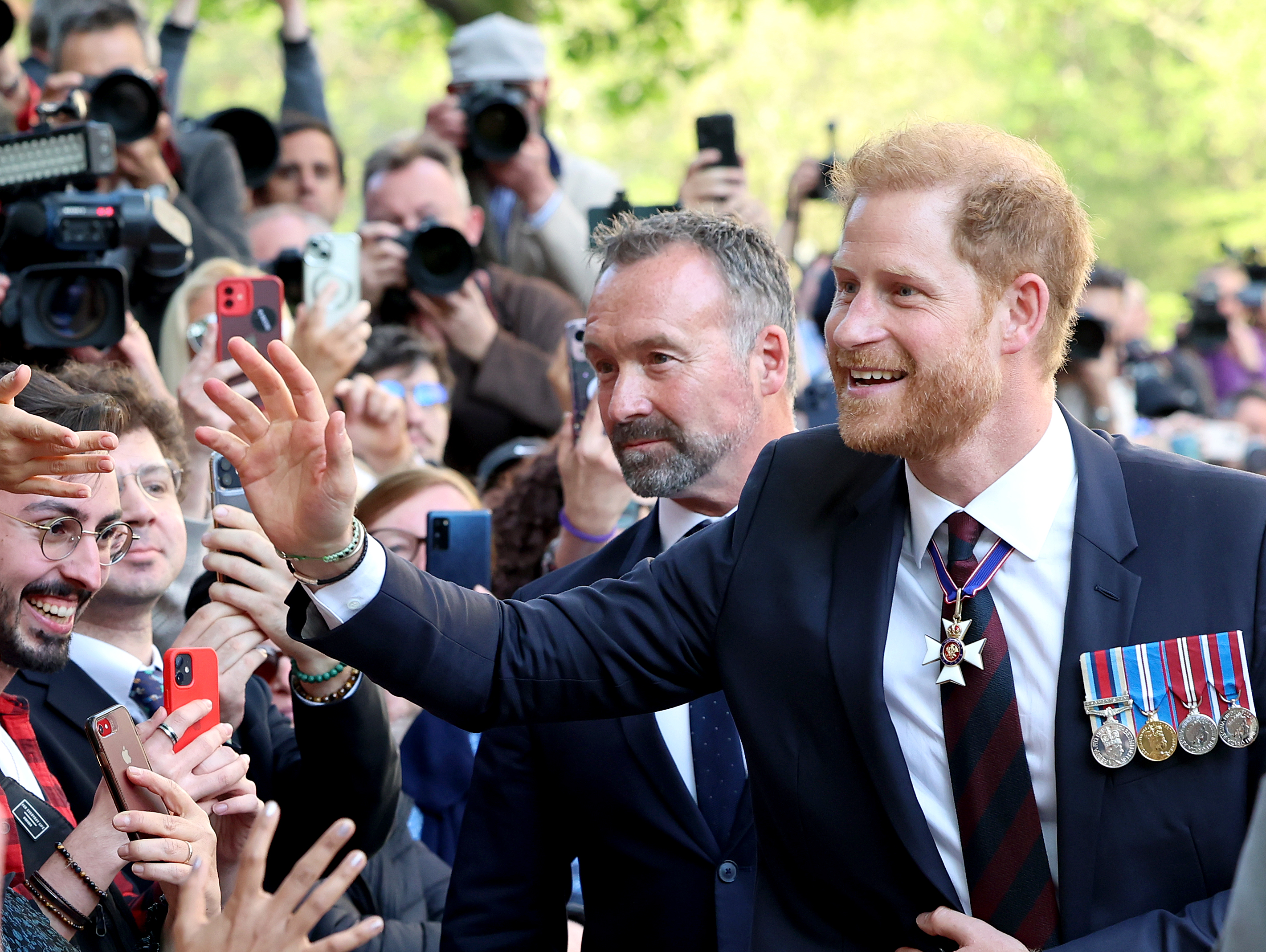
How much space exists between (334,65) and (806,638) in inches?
975

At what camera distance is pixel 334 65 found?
25344mm

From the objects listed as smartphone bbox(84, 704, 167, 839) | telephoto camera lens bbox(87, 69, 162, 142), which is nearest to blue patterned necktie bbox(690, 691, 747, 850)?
smartphone bbox(84, 704, 167, 839)

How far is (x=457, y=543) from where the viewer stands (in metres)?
3.57

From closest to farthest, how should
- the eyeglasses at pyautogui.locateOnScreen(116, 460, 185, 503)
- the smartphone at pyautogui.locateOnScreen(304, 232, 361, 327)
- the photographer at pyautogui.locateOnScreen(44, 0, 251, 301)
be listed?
the eyeglasses at pyautogui.locateOnScreen(116, 460, 185, 503) → the smartphone at pyautogui.locateOnScreen(304, 232, 361, 327) → the photographer at pyautogui.locateOnScreen(44, 0, 251, 301)

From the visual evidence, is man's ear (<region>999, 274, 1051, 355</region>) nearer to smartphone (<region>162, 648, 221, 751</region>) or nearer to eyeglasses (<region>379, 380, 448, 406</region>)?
smartphone (<region>162, 648, 221, 751</region>)

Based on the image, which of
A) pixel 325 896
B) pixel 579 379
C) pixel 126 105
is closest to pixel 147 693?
pixel 325 896

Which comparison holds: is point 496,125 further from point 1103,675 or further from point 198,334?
point 1103,675

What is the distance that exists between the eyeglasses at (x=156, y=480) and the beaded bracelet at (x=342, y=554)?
1223 mm

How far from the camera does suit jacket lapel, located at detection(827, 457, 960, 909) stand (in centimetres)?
211

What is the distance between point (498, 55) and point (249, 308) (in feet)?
9.46

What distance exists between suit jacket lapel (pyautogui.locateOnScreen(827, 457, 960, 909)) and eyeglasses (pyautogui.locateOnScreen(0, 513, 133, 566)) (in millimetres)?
1466

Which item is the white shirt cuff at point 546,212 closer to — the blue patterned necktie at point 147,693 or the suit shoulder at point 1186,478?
the blue patterned necktie at point 147,693

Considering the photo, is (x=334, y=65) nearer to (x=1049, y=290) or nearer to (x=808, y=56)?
(x=808, y=56)

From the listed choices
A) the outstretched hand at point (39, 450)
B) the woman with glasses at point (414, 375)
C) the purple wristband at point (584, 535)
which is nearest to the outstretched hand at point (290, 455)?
the outstretched hand at point (39, 450)
